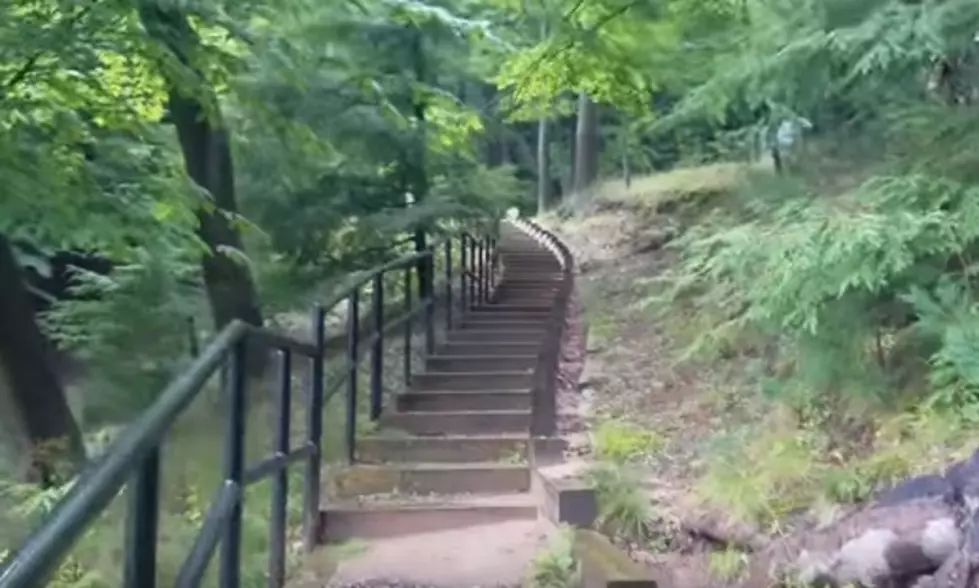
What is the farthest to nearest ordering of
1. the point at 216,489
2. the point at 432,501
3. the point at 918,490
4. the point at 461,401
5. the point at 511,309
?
the point at 511,309 < the point at 461,401 < the point at 432,501 < the point at 918,490 < the point at 216,489

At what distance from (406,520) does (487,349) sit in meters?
4.90

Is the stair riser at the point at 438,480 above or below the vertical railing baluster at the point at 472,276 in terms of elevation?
below

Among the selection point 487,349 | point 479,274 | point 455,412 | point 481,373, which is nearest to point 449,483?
point 455,412

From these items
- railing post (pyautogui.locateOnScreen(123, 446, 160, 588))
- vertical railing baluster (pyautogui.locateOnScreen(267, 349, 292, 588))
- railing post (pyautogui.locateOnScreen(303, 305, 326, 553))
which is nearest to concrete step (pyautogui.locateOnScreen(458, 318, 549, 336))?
railing post (pyautogui.locateOnScreen(303, 305, 326, 553))

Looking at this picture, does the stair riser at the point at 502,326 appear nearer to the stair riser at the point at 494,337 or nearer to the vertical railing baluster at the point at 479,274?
the stair riser at the point at 494,337

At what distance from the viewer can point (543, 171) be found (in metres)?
31.1

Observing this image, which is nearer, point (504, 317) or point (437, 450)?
point (437, 450)

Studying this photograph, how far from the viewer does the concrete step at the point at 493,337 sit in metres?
11.1

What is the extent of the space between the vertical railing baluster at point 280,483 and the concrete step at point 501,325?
7.30 m

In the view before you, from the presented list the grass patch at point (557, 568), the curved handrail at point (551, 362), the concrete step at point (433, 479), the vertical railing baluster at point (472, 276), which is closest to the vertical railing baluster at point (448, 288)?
the curved handrail at point (551, 362)

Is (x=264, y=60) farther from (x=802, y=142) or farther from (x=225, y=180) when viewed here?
(x=802, y=142)

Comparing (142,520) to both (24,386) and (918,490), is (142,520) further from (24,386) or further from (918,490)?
(24,386)

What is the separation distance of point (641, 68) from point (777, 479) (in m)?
6.97

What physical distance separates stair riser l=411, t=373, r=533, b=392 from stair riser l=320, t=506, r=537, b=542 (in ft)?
Result: 10.7
